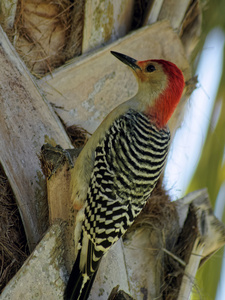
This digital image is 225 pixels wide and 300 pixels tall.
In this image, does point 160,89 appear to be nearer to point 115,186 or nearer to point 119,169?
point 119,169

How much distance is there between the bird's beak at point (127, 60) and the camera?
411 centimetres

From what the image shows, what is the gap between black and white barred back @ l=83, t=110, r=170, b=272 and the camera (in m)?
3.40

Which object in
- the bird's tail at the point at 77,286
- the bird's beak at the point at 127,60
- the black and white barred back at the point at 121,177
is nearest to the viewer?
Result: the bird's tail at the point at 77,286

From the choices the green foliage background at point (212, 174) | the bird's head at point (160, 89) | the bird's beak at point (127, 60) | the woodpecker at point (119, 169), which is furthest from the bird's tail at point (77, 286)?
the bird's beak at point (127, 60)

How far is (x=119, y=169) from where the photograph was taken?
3.54 m

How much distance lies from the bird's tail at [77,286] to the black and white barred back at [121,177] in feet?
0.28

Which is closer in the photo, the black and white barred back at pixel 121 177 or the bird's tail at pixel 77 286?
the bird's tail at pixel 77 286

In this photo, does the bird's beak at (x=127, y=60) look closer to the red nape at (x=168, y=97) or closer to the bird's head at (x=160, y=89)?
the bird's head at (x=160, y=89)

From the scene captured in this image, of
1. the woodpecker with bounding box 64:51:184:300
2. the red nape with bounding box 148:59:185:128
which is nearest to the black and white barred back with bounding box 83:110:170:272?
the woodpecker with bounding box 64:51:184:300

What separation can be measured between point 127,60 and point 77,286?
1.77m

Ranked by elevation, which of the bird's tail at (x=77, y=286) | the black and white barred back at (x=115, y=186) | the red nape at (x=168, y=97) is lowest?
the bird's tail at (x=77, y=286)

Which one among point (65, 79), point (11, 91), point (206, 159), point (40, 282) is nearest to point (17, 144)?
point (11, 91)

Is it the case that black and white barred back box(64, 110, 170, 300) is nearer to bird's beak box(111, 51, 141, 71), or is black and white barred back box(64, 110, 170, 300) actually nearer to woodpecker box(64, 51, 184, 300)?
woodpecker box(64, 51, 184, 300)

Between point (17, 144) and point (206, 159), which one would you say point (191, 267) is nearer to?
point (206, 159)
